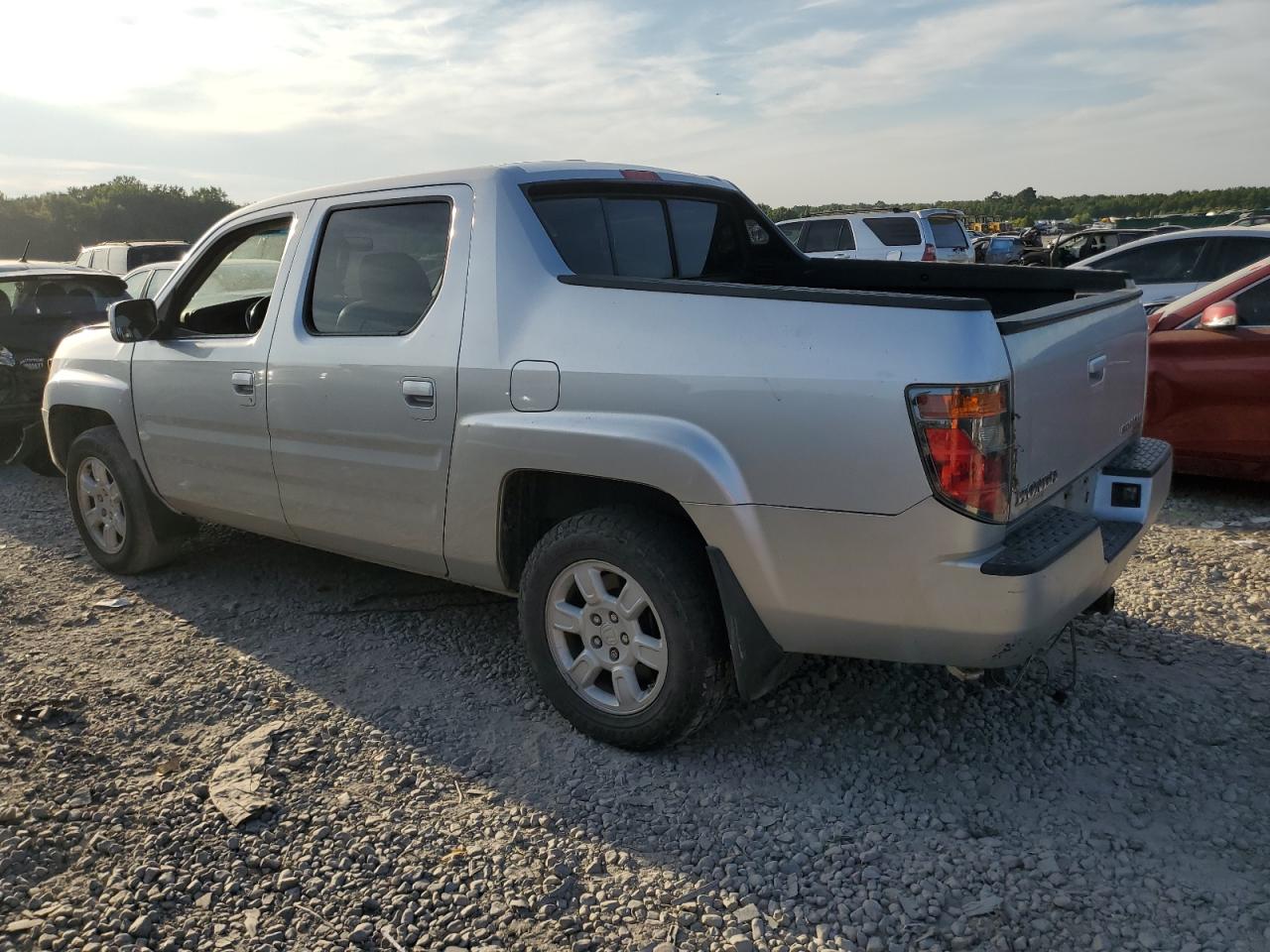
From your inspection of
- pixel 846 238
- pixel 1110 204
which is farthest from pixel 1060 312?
pixel 1110 204

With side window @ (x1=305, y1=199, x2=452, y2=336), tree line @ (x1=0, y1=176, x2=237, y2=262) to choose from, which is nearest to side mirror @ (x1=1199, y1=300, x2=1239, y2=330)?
side window @ (x1=305, y1=199, x2=452, y2=336)

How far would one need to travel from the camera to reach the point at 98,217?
38688 millimetres

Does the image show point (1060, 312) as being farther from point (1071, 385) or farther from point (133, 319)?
point (133, 319)

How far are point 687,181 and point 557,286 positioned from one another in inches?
49.3

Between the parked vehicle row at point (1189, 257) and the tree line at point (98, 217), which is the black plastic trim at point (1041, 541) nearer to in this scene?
the parked vehicle row at point (1189, 257)

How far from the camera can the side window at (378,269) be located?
146 inches

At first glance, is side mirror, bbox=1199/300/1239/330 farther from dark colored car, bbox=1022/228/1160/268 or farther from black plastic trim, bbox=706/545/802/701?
dark colored car, bbox=1022/228/1160/268

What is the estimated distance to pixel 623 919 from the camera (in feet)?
8.63

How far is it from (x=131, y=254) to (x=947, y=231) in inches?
506

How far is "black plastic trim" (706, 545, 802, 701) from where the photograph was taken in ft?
9.87

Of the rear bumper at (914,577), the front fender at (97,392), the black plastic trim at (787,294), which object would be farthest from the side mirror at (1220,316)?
the front fender at (97,392)

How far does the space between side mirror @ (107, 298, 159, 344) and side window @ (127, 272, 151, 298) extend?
267 inches

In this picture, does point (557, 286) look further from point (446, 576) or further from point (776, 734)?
point (776, 734)

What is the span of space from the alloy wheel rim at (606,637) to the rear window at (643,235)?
106cm
